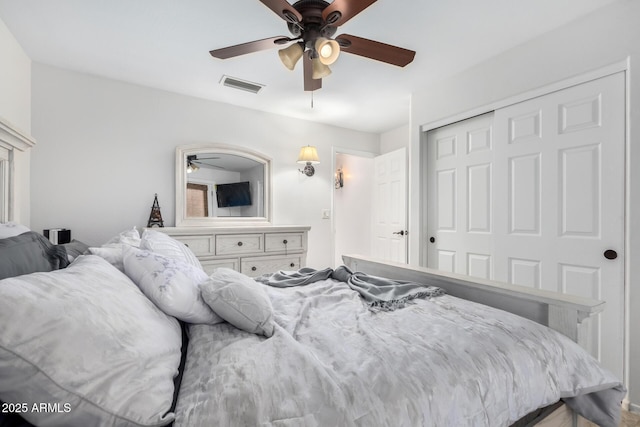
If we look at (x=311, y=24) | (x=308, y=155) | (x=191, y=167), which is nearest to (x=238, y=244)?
(x=191, y=167)

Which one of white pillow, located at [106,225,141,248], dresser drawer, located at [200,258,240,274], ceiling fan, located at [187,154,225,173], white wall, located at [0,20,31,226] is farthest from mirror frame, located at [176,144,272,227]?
white pillow, located at [106,225,141,248]

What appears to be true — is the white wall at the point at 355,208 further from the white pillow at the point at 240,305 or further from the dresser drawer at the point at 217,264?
the white pillow at the point at 240,305

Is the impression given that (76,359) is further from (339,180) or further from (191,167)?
(339,180)

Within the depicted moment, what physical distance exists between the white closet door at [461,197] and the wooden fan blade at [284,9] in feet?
6.37

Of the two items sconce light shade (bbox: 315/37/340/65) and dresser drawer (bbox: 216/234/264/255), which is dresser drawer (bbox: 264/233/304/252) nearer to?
dresser drawer (bbox: 216/234/264/255)

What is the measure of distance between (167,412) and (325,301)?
0.90 meters

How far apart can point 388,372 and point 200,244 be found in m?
2.34

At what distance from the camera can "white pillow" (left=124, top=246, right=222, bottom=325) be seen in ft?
3.15

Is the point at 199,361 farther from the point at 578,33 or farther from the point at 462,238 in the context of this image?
the point at 578,33

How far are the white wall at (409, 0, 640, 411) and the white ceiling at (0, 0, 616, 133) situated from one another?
0.09 metres

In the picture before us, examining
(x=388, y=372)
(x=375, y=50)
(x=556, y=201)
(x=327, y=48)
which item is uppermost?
(x=375, y=50)

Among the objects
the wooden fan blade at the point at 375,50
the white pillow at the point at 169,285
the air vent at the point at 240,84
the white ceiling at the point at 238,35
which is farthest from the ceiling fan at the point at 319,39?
the white pillow at the point at 169,285

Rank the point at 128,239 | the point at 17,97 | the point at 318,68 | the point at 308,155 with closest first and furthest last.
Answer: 1. the point at 128,239
2. the point at 318,68
3. the point at 17,97
4. the point at 308,155

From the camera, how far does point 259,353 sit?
854 mm
